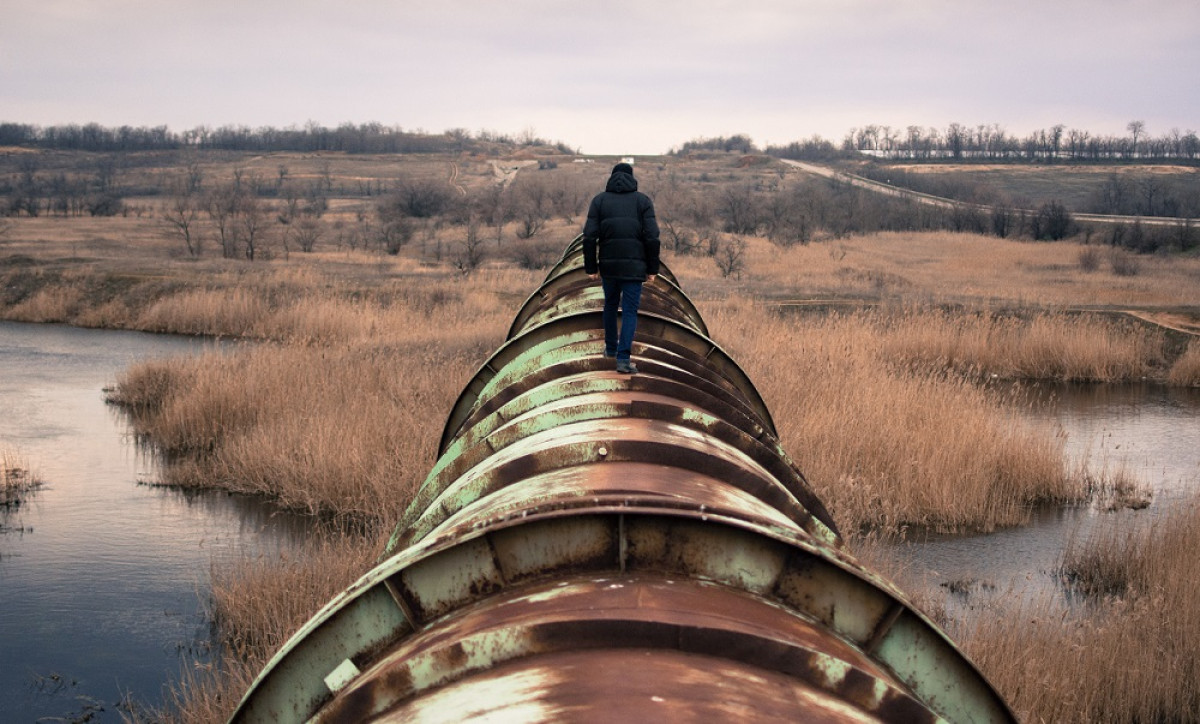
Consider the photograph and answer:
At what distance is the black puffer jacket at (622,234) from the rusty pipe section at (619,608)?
7.74 feet

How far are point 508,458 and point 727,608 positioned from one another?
950mm

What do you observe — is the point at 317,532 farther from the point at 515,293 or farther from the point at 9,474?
the point at 515,293

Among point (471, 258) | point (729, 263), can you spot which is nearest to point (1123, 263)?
point (729, 263)

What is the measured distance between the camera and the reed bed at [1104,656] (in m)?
5.52

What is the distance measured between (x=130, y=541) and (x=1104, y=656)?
819 cm

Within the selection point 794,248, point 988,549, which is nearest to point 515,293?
point 988,549

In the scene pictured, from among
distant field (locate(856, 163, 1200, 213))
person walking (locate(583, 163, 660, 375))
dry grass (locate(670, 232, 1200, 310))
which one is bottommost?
dry grass (locate(670, 232, 1200, 310))

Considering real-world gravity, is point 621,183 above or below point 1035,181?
below

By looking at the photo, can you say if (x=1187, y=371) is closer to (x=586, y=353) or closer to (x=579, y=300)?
(x=579, y=300)

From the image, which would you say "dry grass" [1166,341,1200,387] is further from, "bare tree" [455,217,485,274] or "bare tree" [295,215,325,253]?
"bare tree" [295,215,325,253]

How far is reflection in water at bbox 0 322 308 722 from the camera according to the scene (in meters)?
7.06

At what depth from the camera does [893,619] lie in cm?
188

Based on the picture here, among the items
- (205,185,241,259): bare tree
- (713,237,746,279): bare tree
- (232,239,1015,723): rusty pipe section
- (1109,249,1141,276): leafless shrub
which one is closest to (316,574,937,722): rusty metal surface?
(232,239,1015,723): rusty pipe section

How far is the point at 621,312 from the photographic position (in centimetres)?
486
